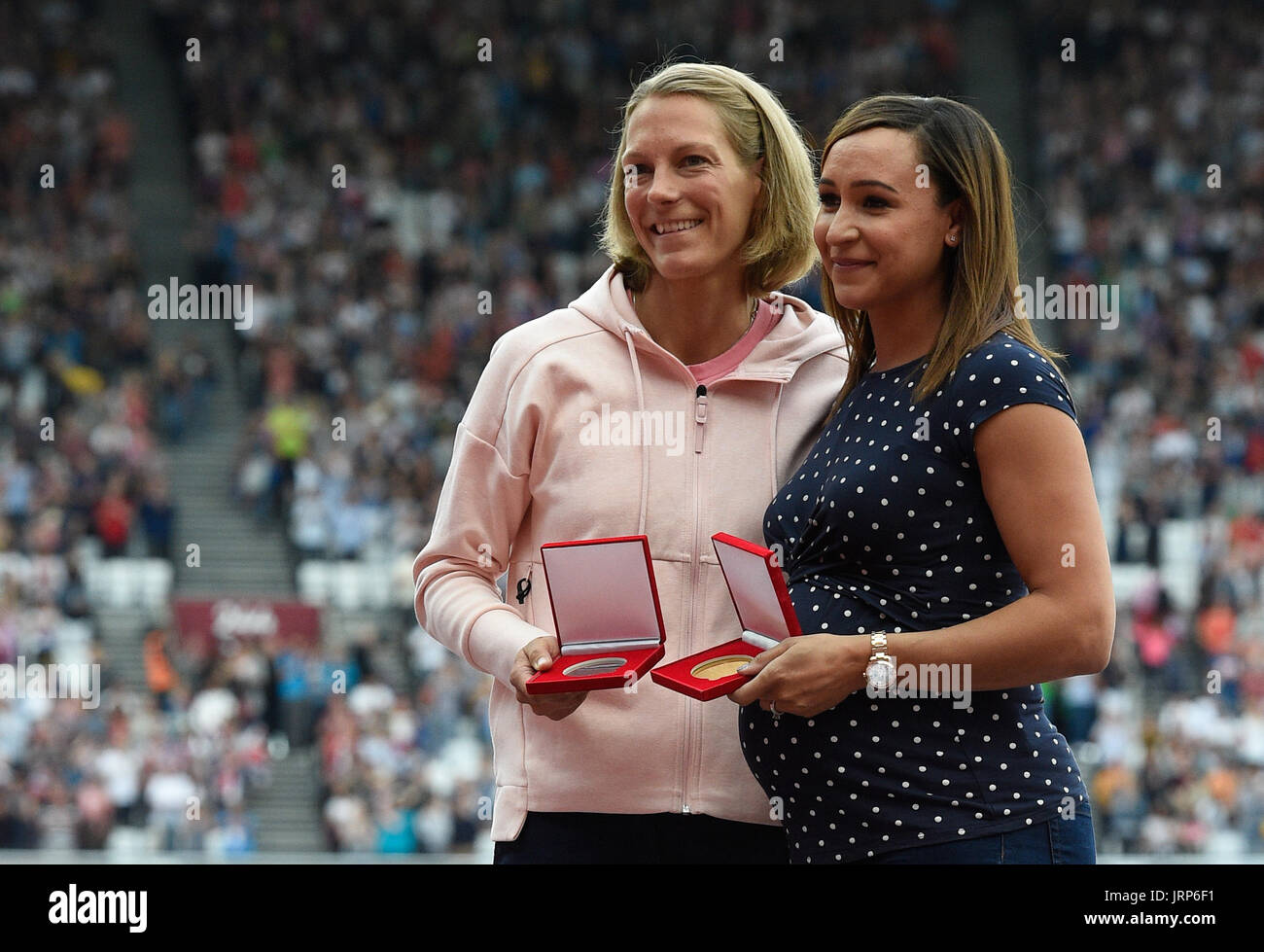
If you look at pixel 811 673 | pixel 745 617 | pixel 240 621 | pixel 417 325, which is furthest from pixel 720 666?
pixel 417 325

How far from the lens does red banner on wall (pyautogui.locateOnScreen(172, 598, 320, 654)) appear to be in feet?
31.0

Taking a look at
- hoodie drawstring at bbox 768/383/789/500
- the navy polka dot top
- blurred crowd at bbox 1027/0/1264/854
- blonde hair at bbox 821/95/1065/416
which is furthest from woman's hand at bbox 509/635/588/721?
blurred crowd at bbox 1027/0/1264/854

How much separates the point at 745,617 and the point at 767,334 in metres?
0.48

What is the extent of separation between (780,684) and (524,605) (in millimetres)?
511

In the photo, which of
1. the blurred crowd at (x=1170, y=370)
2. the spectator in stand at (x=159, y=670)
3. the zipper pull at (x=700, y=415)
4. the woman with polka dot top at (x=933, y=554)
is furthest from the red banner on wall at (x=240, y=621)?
the woman with polka dot top at (x=933, y=554)

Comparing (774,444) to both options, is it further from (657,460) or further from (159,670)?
(159,670)

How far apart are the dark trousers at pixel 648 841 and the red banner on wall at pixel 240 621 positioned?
7685 mm

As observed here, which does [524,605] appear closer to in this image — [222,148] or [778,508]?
[778,508]

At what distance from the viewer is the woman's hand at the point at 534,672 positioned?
180 cm

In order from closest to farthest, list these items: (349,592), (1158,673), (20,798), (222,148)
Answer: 1. (20,798)
2. (1158,673)
3. (349,592)
4. (222,148)

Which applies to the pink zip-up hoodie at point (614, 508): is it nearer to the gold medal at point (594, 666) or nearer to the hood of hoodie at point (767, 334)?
the hood of hoodie at point (767, 334)

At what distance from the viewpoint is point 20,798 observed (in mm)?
8352
